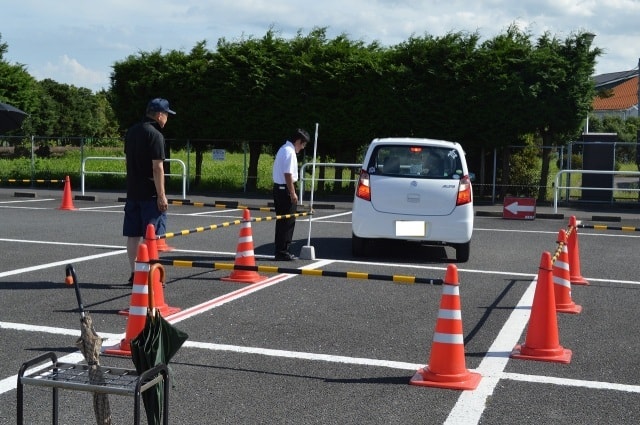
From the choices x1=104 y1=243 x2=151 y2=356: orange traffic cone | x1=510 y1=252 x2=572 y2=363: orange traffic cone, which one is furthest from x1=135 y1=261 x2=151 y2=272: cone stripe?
x1=510 y1=252 x2=572 y2=363: orange traffic cone

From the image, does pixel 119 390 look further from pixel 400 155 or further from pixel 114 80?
pixel 114 80

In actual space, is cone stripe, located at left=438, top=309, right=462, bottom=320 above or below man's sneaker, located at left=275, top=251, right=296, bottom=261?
above

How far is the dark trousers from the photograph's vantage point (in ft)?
38.4

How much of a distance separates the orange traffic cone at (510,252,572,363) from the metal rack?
3.62 m

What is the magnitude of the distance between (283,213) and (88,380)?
7.86 meters

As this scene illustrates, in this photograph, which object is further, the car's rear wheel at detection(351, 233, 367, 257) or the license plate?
the car's rear wheel at detection(351, 233, 367, 257)

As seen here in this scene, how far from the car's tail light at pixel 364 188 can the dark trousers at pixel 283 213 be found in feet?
3.19

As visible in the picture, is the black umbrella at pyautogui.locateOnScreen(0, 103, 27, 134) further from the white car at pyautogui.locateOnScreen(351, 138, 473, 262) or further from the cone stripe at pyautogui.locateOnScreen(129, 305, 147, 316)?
the cone stripe at pyautogui.locateOnScreen(129, 305, 147, 316)

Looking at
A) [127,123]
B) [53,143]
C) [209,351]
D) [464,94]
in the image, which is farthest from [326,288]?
[53,143]

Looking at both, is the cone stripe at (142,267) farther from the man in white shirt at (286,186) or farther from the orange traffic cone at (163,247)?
the orange traffic cone at (163,247)

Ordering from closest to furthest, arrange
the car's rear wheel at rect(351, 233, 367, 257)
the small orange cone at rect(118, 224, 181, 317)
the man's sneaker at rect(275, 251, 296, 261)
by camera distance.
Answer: the small orange cone at rect(118, 224, 181, 317)
the man's sneaker at rect(275, 251, 296, 261)
the car's rear wheel at rect(351, 233, 367, 257)

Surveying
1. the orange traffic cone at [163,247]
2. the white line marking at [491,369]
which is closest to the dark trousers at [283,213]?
the orange traffic cone at [163,247]

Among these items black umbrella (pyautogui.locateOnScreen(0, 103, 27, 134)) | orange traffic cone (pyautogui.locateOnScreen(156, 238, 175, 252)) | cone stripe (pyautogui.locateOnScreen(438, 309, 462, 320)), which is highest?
black umbrella (pyautogui.locateOnScreen(0, 103, 27, 134))

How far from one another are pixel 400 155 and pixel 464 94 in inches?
508
